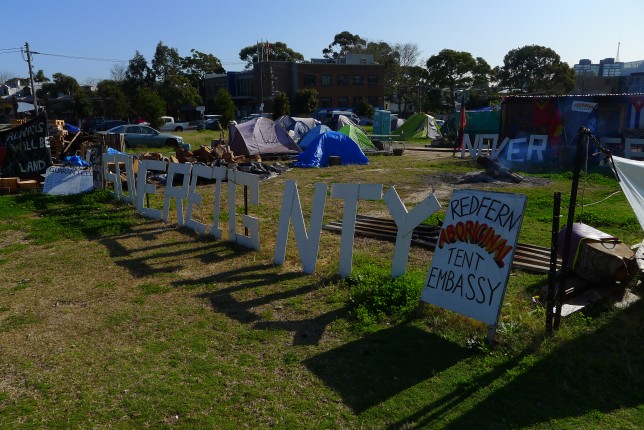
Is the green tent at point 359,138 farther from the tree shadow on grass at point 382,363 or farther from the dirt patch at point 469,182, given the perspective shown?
the tree shadow on grass at point 382,363

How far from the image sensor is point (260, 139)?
2108cm

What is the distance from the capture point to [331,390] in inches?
154

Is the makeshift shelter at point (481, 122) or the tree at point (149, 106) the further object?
the tree at point (149, 106)

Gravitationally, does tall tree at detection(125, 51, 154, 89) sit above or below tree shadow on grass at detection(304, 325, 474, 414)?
above

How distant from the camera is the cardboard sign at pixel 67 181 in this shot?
12867mm

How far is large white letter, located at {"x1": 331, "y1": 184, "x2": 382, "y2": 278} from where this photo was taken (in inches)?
241

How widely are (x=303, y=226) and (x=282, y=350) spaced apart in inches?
91.2

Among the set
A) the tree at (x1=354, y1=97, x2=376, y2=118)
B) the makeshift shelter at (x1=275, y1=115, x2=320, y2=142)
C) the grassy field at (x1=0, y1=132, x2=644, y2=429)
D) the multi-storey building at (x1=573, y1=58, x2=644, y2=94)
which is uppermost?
the multi-storey building at (x1=573, y1=58, x2=644, y2=94)

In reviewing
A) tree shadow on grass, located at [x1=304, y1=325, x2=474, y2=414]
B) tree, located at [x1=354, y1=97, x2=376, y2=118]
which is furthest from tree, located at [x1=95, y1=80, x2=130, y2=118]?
tree shadow on grass, located at [x1=304, y1=325, x2=474, y2=414]

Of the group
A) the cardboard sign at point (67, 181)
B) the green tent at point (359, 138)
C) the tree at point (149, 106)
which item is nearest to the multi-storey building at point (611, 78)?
the green tent at point (359, 138)

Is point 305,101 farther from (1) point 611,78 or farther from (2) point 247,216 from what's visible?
(2) point 247,216

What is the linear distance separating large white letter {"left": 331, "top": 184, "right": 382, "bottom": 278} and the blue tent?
41.0ft

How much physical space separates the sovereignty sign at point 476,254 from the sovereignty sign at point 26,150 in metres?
12.5

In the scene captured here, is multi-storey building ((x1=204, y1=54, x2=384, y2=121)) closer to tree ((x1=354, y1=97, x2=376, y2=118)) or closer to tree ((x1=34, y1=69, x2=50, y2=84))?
tree ((x1=354, y1=97, x2=376, y2=118))
